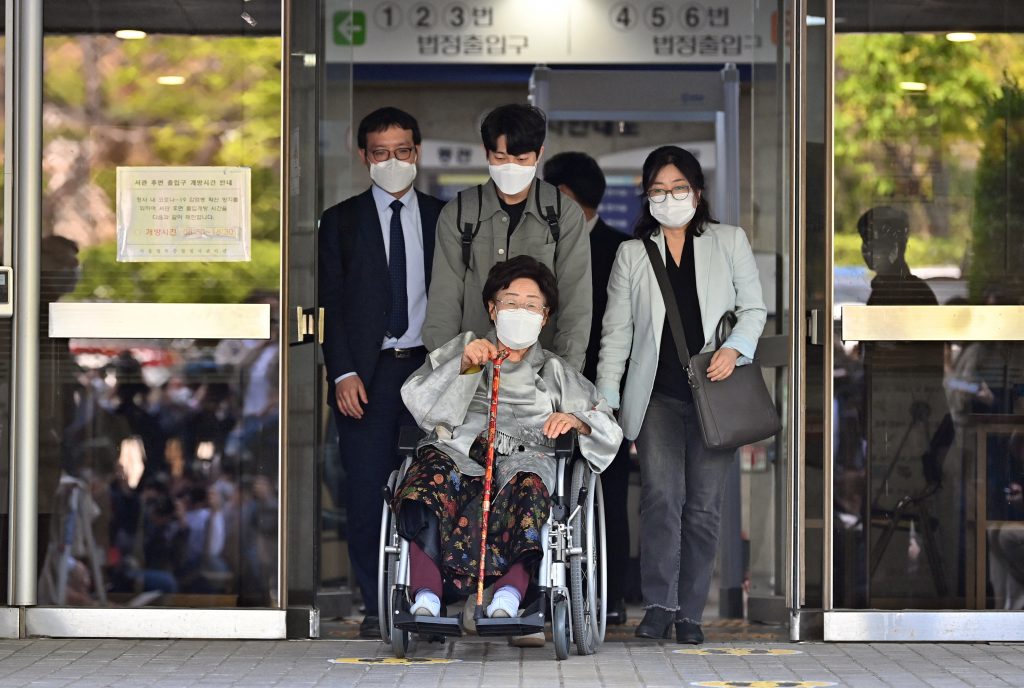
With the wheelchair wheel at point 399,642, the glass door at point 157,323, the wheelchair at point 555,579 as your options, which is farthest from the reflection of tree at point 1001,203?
the glass door at point 157,323

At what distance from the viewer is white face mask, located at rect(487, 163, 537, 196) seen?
634 cm

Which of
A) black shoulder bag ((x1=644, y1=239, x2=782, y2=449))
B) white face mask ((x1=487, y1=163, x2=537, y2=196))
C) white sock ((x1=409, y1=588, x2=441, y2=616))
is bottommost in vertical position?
white sock ((x1=409, y1=588, x2=441, y2=616))

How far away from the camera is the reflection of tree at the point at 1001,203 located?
21.1 ft

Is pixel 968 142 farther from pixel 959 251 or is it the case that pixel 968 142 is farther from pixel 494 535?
pixel 494 535

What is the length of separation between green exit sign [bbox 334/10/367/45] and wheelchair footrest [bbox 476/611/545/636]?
357cm

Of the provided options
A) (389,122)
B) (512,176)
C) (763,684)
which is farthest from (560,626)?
(389,122)

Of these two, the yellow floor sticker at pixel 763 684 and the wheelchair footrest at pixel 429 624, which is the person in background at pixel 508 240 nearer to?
the wheelchair footrest at pixel 429 624

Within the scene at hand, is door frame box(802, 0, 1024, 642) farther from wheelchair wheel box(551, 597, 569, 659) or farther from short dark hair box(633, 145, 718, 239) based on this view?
wheelchair wheel box(551, 597, 569, 659)

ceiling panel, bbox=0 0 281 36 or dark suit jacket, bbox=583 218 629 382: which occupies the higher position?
Result: ceiling panel, bbox=0 0 281 36

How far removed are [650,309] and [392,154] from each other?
1.15 meters

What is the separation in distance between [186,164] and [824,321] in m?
2.36

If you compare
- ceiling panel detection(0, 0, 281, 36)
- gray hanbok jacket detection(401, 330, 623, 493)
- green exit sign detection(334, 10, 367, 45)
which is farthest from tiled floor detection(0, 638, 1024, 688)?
green exit sign detection(334, 10, 367, 45)

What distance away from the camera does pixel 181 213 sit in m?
6.44

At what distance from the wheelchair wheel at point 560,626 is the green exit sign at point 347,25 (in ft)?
11.5
